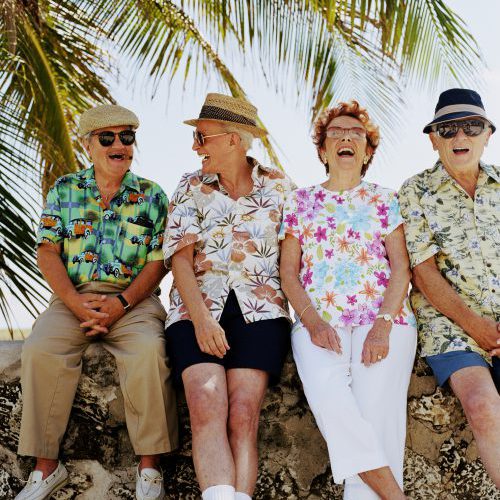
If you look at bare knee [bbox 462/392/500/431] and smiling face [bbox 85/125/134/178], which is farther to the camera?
smiling face [bbox 85/125/134/178]

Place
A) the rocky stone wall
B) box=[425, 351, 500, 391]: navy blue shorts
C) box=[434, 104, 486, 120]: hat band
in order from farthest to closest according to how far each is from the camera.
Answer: box=[434, 104, 486, 120]: hat band
the rocky stone wall
box=[425, 351, 500, 391]: navy blue shorts

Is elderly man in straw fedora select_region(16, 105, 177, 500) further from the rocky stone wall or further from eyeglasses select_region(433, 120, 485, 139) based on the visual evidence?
eyeglasses select_region(433, 120, 485, 139)

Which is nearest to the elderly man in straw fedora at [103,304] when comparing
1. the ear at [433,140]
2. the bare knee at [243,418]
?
the bare knee at [243,418]

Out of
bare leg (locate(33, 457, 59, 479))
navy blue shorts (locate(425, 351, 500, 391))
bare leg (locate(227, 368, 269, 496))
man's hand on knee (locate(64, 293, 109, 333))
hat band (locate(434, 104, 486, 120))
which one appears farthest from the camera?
hat band (locate(434, 104, 486, 120))

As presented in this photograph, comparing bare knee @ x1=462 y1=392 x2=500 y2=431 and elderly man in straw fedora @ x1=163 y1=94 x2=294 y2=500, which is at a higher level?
elderly man in straw fedora @ x1=163 y1=94 x2=294 y2=500

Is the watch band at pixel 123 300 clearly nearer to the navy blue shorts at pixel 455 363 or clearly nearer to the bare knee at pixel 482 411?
the navy blue shorts at pixel 455 363

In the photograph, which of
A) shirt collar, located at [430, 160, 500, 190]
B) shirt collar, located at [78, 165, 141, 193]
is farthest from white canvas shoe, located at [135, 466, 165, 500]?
shirt collar, located at [430, 160, 500, 190]

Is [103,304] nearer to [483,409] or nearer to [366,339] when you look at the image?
[366,339]

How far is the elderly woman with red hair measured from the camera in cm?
350

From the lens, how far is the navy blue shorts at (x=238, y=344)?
12.5 ft

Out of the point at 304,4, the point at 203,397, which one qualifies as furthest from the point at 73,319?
the point at 304,4

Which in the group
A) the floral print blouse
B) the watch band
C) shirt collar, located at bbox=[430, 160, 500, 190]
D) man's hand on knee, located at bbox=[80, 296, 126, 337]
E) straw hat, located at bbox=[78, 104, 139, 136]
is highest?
straw hat, located at bbox=[78, 104, 139, 136]

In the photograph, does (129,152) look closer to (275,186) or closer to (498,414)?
(275,186)

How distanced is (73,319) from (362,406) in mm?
1551
